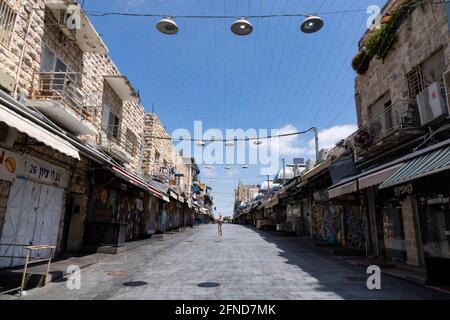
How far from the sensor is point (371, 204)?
46.7 feet

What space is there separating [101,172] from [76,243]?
10.4 feet

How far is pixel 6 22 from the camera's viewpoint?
27.9 ft

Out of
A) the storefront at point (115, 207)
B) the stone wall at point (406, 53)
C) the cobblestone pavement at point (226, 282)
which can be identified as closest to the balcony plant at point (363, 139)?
the stone wall at point (406, 53)

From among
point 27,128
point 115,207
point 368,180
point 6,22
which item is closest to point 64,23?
point 6,22

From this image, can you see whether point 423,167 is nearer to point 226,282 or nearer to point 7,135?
point 226,282

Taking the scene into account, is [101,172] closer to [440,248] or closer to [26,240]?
[26,240]

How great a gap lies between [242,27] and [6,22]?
673 cm

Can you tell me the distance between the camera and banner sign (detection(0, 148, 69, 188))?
810cm

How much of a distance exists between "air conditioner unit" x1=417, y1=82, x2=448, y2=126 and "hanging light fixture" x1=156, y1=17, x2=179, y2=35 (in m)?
8.31

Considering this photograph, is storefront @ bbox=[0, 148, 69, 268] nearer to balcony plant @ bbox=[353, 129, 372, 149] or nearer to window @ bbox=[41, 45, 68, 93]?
window @ bbox=[41, 45, 68, 93]

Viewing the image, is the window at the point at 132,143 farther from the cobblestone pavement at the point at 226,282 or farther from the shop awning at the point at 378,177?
the shop awning at the point at 378,177

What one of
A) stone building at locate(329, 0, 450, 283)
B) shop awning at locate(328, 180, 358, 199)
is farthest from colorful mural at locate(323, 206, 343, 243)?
shop awning at locate(328, 180, 358, 199)

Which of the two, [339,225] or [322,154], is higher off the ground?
[322,154]

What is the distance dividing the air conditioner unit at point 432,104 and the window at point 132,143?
51.1 feet
